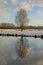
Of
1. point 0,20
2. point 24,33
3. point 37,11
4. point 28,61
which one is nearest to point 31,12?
point 37,11

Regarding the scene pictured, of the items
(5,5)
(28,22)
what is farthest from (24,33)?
(5,5)

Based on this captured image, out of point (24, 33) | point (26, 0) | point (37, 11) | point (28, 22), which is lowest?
point (24, 33)

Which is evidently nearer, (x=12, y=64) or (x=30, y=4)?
(x=12, y=64)

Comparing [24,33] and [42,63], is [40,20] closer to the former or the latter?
[24,33]

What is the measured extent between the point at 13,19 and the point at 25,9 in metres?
0.90

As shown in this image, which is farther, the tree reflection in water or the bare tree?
the bare tree

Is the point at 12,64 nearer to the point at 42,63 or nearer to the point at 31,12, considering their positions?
the point at 42,63

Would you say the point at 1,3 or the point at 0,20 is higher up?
the point at 1,3

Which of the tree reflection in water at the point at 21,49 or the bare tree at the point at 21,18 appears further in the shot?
the bare tree at the point at 21,18

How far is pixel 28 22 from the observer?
1020 centimetres

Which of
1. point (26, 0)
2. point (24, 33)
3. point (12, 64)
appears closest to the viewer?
point (12, 64)

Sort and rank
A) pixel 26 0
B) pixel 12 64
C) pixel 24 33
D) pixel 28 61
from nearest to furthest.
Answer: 1. pixel 12 64
2. pixel 28 61
3. pixel 26 0
4. pixel 24 33

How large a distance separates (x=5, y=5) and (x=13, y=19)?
0.93 m

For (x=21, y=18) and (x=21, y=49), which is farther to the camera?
(x=21, y=18)
